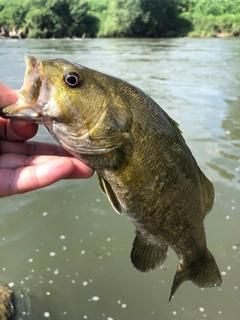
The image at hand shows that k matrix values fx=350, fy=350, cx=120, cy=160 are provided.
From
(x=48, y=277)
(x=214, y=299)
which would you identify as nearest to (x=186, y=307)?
(x=214, y=299)

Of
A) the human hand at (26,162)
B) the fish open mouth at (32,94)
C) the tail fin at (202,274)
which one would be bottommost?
the tail fin at (202,274)

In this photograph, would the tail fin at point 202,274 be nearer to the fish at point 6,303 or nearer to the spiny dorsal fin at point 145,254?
the spiny dorsal fin at point 145,254

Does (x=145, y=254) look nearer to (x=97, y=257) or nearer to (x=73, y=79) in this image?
(x=73, y=79)

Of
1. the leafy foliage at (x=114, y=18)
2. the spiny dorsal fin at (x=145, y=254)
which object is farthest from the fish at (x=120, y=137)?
the leafy foliage at (x=114, y=18)

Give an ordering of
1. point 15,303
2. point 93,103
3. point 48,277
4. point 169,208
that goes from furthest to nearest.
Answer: point 48,277, point 15,303, point 169,208, point 93,103

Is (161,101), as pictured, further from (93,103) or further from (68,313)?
(93,103)
